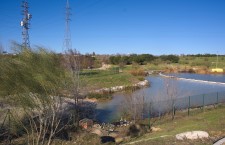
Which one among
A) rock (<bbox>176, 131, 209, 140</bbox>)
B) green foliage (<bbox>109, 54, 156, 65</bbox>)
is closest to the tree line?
green foliage (<bbox>109, 54, 156, 65</bbox>)

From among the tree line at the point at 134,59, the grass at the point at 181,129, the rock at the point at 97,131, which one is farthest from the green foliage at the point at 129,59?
the rock at the point at 97,131

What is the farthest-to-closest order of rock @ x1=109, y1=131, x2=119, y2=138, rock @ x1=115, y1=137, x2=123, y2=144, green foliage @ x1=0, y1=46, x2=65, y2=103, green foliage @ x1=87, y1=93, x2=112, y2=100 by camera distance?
green foliage @ x1=87, y1=93, x2=112, y2=100 → rock @ x1=109, y1=131, x2=119, y2=138 → rock @ x1=115, y1=137, x2=123, y2=144 → green foliage @ x1=0, y1=46, x2=65, y2=103

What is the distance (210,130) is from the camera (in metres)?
15.3

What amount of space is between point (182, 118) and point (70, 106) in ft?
25.1

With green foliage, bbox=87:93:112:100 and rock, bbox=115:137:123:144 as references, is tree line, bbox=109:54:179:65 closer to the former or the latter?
green foliage, bbox=87:93:112:100

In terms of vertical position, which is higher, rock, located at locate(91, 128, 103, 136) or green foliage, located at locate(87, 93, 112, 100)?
rock, located at locate(91, 128, 103, 136)

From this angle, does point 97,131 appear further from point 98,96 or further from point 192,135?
point 98,96

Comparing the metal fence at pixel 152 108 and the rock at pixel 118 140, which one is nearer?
the rock at pixel 118 140

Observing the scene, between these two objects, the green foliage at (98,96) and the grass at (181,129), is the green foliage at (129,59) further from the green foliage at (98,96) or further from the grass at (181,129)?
the grass at (181,129)

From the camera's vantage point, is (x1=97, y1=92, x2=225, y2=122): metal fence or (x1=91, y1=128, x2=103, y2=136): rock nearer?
(x1=91, y1=128, x2=103, y2=136): rock

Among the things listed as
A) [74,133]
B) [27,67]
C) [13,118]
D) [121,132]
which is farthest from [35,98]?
[121,132]

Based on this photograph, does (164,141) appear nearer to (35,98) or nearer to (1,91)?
(35,98)

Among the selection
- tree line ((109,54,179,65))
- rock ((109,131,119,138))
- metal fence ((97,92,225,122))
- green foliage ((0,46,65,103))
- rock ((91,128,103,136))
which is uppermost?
green foliage ((0,46,65,103))

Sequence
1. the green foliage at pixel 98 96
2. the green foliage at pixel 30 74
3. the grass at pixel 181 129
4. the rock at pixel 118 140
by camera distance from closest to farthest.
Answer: the green foliage at pixel 30 74, the grass at pixel 181 129, the rock at pixel 118 140, the green foliage at pixel 98 96
